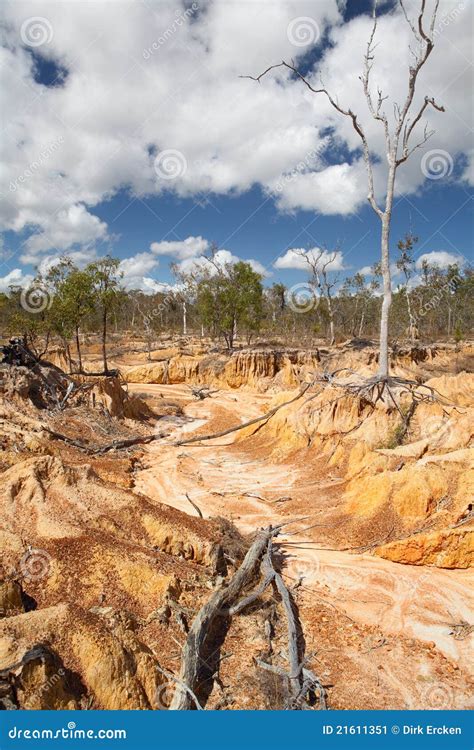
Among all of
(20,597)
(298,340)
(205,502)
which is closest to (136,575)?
(20,597)

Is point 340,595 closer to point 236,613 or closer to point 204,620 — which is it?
point 236,613

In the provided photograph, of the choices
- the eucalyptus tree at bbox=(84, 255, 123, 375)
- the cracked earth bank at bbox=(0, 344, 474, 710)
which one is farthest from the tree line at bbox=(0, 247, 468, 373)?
the cracked earth bank at bbox=(0, 344, 474, 710)

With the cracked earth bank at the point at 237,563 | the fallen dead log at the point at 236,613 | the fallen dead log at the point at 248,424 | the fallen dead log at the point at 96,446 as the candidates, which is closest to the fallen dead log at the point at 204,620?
the fallen dead log at the point at 236,613

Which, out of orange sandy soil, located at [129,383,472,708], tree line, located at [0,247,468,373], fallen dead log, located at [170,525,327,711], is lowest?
orange sandy soil, located at [129,383,472,708]

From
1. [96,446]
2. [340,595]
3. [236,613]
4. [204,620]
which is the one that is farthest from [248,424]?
[204,620]

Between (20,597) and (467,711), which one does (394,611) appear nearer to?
(467,711)

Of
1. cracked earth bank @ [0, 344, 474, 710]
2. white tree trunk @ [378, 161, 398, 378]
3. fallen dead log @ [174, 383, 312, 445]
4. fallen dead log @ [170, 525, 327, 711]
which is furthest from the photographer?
fallen dead log @ [174, 383, 312, 445]

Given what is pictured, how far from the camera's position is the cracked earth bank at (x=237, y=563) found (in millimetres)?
4531

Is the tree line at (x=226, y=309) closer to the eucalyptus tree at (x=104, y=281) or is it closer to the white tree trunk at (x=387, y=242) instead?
the eucalyptus tree at (x=104, y=281)

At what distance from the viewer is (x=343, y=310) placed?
61125 mm

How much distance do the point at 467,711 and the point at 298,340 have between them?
4369 cm

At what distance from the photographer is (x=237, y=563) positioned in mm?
7629

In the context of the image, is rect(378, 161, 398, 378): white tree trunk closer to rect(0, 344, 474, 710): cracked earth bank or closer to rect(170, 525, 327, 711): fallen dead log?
rect(0, 344, 474, 710): cracked earth bank

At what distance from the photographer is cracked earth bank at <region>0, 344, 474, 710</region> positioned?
453 centimetres
